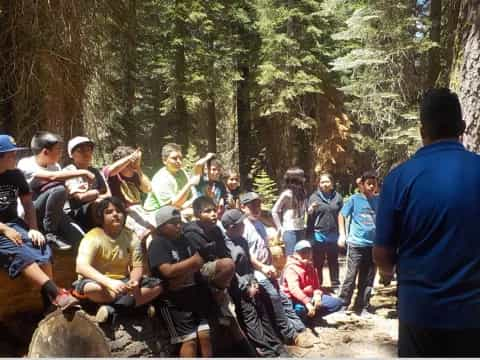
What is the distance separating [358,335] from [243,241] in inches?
51.8

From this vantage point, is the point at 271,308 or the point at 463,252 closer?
the point at 463,252

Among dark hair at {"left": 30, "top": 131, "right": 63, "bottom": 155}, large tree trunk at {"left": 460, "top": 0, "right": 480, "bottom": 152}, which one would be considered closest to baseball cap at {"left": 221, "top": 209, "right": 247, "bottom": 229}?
dark hair at {"left": 30, "top": 131, "right": 63, "bottom": 155}

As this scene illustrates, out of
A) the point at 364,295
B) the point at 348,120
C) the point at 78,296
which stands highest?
the point at 348,120

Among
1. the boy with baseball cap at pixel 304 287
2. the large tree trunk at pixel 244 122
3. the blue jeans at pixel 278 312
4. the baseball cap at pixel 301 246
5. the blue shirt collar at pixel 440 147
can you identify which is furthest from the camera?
the large tree trunk at pixel 244 122

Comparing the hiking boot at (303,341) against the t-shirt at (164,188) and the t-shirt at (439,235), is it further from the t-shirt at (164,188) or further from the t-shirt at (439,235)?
the t-shirt at (439,235)

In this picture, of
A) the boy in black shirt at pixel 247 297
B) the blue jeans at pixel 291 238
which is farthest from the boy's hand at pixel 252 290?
the blue jeans at pixel 291 238

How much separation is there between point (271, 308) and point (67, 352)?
58.4 inches

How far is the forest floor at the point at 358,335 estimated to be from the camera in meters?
3.51

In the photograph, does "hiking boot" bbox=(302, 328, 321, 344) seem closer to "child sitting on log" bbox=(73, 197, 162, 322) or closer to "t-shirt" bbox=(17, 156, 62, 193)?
"child sitting on log" bbox=(73, 197, 162, 322)

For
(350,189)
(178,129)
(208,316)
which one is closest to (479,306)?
(208,316)

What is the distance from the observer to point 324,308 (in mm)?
3812

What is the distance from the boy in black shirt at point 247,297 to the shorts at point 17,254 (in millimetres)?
1305

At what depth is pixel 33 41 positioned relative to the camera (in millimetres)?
3656

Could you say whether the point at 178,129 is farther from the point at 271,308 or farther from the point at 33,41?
the point at 271,308
